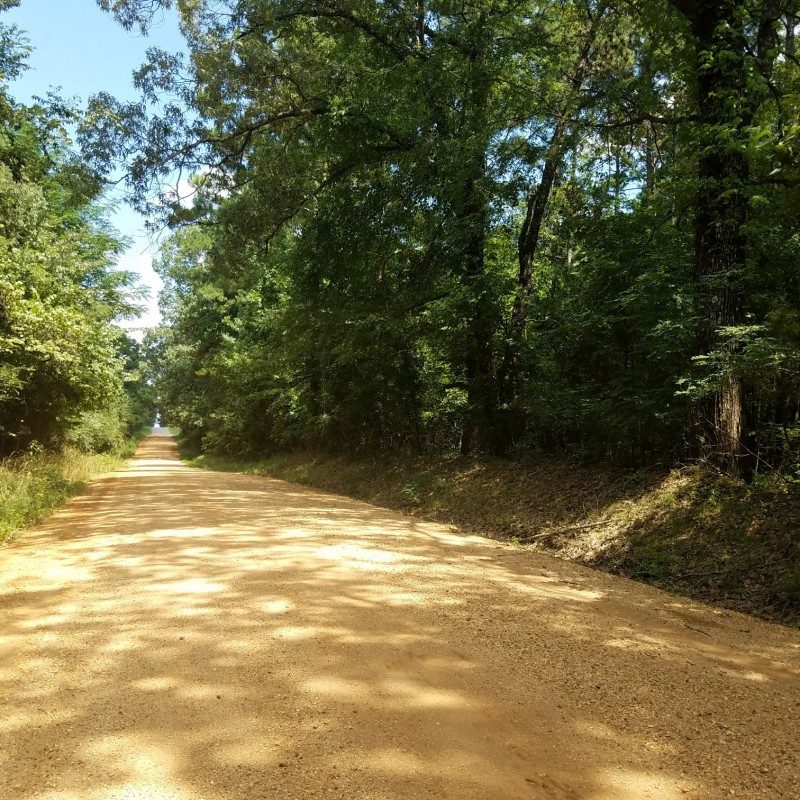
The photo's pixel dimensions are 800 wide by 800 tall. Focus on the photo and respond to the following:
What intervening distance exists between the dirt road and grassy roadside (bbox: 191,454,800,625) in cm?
71

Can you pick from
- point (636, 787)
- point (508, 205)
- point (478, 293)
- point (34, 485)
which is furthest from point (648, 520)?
point (34, 485)

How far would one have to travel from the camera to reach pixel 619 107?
9305mm

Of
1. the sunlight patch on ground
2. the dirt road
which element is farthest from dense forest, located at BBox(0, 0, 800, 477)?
the sunlight patch on ground

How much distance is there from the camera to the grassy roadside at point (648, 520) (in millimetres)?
6055

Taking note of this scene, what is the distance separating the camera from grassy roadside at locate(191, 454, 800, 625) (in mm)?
6055

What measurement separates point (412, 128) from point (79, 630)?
11766 millimetres

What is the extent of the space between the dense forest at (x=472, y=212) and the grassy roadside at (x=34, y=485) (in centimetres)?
130

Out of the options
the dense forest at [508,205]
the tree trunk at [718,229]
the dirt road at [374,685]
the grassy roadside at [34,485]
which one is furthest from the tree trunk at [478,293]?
the grassy roadside at [34,485]

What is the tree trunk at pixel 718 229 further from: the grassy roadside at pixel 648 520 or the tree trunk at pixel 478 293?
the tree trunk at pixel 478 293

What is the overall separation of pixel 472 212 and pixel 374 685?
11.0 m

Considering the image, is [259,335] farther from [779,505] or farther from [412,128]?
[779,505]

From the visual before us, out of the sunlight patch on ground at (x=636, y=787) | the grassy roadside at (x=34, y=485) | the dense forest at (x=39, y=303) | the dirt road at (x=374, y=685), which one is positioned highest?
the dense forest at (x=39, y=303)

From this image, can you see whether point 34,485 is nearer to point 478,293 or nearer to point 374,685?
point 478,293

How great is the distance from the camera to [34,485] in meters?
11.2
